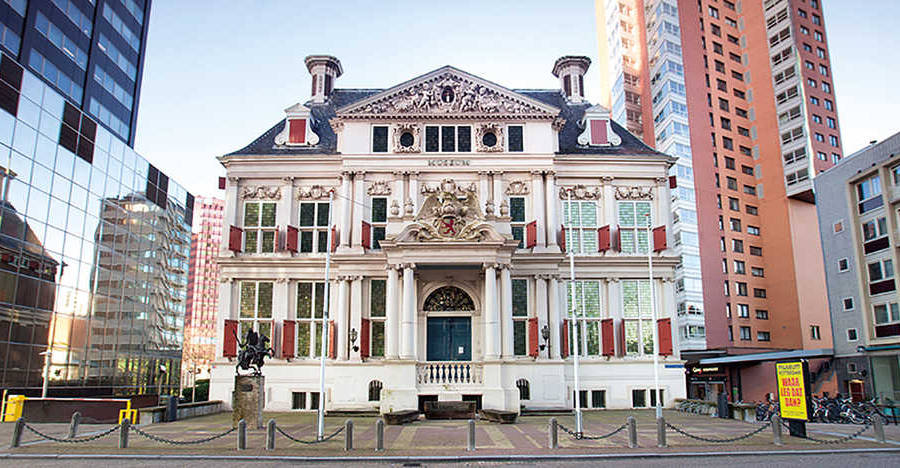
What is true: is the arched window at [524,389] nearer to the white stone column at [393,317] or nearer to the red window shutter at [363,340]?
the white stone column at [393,317]

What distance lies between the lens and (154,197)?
163 ft

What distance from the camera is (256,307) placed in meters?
30.8

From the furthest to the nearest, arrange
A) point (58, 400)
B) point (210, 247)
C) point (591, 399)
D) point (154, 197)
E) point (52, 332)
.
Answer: point (210, 247) < point (154, 197) < point (52, 332) < point (591, 399) < point (58, 400)

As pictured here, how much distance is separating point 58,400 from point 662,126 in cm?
5810

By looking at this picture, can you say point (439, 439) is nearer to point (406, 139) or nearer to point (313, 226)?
point (313, 226)

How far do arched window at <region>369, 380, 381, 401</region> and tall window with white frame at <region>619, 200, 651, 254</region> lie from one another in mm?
13813

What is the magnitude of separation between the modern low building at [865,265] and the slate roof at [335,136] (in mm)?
14770

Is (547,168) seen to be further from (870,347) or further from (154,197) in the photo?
(154,197)

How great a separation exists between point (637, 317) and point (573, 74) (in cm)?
1516

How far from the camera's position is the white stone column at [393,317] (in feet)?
87.5

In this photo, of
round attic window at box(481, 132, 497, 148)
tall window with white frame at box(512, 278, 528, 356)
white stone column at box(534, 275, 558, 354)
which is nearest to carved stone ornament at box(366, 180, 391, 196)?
round attic window at box(481, 132, 497, 148)

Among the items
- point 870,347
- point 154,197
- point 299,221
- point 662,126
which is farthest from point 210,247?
point 870,347

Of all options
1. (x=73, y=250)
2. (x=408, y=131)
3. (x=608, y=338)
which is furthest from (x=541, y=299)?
(x=73, y=250)

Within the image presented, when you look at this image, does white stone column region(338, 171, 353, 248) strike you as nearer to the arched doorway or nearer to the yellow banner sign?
the arched doorway
